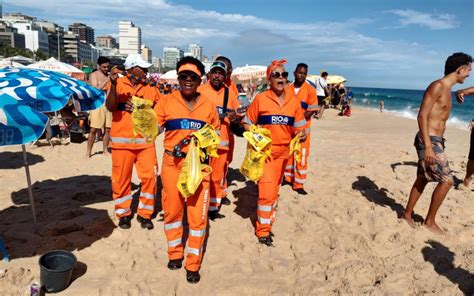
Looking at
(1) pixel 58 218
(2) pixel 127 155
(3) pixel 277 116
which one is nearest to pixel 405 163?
(3) pixel 277 116

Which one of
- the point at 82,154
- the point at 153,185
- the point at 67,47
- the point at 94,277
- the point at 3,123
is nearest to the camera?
the point at 3,123

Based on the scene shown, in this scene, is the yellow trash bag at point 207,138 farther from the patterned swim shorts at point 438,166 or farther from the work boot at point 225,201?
the patterned swim shorts at point 438,166

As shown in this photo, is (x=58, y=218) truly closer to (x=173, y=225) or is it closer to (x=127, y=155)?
(x=127, y=155)

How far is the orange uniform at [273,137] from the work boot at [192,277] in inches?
43.8

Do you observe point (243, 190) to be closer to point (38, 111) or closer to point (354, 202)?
point (354, 202)

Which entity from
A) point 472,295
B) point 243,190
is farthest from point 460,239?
point 243,190

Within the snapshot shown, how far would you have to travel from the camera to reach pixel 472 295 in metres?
3.05

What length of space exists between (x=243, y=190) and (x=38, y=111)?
12.8 ft

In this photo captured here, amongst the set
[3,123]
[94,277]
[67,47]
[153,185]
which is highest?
[67,47]

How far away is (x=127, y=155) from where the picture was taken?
4340mm

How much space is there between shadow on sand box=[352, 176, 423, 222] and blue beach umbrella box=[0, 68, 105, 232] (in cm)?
437

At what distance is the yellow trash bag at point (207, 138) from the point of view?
3.31 m

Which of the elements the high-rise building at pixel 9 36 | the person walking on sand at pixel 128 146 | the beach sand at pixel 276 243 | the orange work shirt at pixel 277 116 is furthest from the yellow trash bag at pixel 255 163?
the high-rise building at pixel 9 36

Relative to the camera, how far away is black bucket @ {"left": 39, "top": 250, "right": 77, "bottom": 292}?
3.13m
